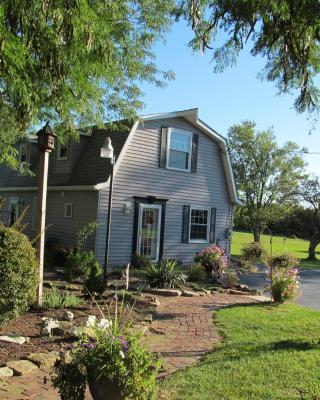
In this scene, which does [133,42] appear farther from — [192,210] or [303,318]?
[192,210]

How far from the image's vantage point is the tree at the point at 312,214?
29.1 meters

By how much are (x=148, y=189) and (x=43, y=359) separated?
1184cm

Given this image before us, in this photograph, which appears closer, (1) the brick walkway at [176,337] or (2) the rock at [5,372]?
(1) the brick walkway at [176,337]

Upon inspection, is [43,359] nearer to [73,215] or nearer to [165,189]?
[73,215]

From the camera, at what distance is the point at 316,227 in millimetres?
29078

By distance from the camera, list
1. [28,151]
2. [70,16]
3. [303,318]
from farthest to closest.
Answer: [28,151] < [303,318] < [70,16]

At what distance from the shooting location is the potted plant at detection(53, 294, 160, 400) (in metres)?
3.53

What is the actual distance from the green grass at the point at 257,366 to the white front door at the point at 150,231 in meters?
8.74

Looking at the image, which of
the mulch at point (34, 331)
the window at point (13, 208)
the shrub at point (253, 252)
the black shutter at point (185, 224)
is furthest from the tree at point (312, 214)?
the mulch at point (34, 331)

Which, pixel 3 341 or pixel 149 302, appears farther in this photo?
pixel 149 302

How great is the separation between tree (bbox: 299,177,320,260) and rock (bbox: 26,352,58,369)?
85.9 ft

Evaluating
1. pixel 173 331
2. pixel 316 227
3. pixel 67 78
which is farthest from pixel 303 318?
pixel 316 227

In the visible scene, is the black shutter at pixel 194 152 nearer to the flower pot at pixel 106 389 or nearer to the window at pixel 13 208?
the window at pixel 13 208

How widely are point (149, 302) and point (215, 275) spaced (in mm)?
4584
